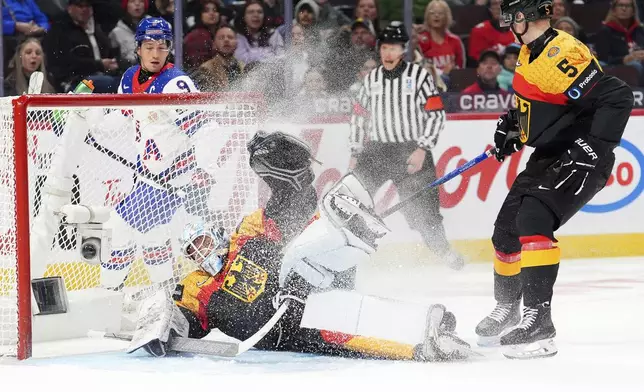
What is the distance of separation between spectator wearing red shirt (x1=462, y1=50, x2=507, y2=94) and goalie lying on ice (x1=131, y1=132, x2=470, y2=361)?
3.34 m

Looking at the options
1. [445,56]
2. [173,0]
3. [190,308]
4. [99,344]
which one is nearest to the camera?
[190,308]

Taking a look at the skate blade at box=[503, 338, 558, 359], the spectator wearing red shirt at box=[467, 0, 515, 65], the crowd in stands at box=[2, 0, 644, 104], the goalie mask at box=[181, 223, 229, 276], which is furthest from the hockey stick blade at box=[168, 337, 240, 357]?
the spectator wearing red shirt at box=[467, 0, 515, 65]

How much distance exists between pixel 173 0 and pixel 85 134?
2289 millimetres

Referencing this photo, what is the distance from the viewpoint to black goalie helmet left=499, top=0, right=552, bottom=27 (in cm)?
434

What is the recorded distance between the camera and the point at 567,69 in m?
4.25

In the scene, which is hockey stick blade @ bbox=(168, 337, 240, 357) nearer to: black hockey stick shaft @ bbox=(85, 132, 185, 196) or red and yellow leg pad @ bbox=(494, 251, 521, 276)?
black hockey stick shaft @ bbox=(85, 132, 185, 196)

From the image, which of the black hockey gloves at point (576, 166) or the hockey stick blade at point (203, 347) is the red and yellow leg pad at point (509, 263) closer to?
the black hockey gloves at point (576, 166)

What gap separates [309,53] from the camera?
293 inches

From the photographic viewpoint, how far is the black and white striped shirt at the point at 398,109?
702 cm

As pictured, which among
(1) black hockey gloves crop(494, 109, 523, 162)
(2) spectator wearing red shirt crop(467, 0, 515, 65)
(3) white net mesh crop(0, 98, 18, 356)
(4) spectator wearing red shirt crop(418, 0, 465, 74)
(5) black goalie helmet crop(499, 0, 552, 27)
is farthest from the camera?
(2) spectator wearing red shirt crop(467, 0, 515, 65)

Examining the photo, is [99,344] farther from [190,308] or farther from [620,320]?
[620,320]

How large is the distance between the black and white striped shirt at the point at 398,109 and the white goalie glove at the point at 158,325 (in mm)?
2837

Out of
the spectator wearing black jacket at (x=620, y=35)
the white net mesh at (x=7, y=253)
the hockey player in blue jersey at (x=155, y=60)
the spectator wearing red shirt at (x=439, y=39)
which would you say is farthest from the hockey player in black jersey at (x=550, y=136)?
the spectator wearing black jacket at (x=620, y=35)

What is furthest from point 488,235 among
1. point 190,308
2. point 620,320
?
point 190,308
